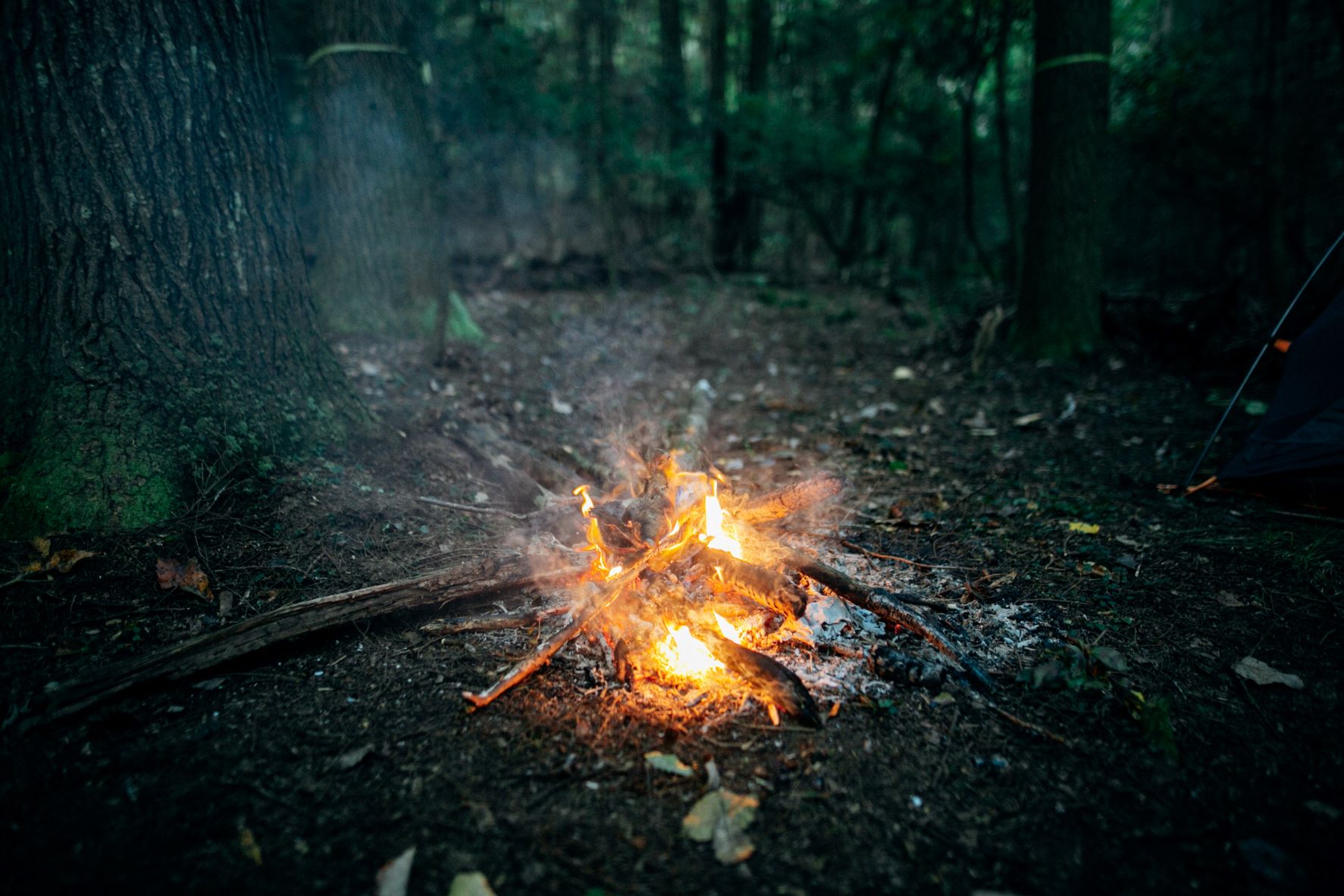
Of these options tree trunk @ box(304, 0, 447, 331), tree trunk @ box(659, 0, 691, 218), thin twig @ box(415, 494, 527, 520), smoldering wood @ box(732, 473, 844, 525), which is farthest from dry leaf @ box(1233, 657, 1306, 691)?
tree trunk @ box(659, 0, 691, 218)

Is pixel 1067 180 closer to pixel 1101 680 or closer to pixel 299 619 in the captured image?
pixel 1101 680

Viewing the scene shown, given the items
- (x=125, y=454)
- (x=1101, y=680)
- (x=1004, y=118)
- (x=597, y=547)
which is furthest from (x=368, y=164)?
(x=1004, y=118)

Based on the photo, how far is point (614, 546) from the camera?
2.60 metres

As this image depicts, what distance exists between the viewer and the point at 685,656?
2.18 metres

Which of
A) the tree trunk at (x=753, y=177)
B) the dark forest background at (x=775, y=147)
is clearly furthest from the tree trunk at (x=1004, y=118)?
the tree trunk at (x=753, y=177)

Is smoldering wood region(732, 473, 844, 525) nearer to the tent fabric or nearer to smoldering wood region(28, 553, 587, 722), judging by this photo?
smoldering wood region(28, 553, 587, 722)

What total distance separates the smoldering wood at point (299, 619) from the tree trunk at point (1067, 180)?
544cm

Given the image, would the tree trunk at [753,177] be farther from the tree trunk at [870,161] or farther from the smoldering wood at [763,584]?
the smoldering wood at [763,584]

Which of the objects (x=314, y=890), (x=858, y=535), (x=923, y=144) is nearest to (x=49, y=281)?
(x=314, y=890)

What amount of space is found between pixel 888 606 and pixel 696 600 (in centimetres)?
73

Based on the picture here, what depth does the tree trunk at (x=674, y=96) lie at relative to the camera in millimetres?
9031

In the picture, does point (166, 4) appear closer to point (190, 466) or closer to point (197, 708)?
point (190, 466)

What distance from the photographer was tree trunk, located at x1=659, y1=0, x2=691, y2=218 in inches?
356

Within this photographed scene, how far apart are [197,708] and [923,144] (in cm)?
1219
